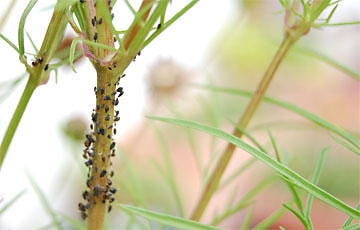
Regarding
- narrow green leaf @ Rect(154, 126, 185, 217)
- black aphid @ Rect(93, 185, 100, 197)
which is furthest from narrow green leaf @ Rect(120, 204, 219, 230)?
narrow green leaf @ Rect(154, 126, 185, 217)

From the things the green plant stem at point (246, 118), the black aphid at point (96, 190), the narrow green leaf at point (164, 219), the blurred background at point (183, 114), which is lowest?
the narrow green leaf at point (164, 219)

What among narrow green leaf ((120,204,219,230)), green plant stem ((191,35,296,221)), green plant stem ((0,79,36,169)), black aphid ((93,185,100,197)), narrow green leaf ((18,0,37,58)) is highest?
green plant stem ((191,35,296,221))

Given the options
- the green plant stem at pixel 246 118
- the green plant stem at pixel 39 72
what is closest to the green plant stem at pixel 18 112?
the green plant stem at pixel 39 72

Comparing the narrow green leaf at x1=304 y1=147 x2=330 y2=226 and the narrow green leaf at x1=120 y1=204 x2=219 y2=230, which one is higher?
the narrow green leaf at x1=304 y1=147 x2=330 y2=226

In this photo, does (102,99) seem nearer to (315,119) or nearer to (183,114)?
(315,119)

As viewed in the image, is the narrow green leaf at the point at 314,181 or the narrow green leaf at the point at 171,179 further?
the narrow green leaf at the point at 171,179

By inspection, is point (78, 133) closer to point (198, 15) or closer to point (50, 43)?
point (50, 43)

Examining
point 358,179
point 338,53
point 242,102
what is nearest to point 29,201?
point 358,179

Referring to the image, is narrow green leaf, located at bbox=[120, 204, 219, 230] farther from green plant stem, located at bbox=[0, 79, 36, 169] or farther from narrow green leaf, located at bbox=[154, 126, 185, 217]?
narrow green leaf, located at bbox=[154, 126, 185, 217]

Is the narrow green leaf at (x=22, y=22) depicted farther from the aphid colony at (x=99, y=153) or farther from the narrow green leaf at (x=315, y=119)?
the narrow green leaf at (x=315, y=119)
